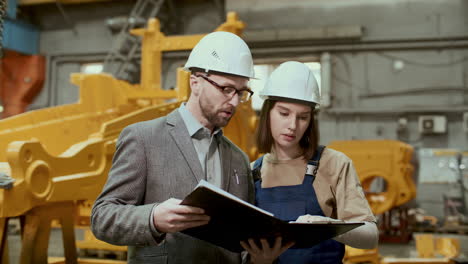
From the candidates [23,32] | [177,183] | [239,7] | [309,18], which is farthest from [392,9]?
[177,183]

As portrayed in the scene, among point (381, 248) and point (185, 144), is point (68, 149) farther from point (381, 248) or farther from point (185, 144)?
point (381, 248)

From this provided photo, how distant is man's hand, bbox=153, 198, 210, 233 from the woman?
0.82 m

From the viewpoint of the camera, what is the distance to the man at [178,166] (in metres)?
1.59

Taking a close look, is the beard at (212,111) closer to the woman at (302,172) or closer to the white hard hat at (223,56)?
the white hard hat at (223,56)

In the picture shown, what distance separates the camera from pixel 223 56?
74.9 inches

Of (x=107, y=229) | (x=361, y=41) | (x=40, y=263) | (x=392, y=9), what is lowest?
(x=40, y=263)

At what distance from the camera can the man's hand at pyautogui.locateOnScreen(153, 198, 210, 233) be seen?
1.46m

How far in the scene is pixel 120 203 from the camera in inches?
66.7

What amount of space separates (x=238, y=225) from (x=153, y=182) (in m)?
0.39

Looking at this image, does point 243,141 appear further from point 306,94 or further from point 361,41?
point 361,41

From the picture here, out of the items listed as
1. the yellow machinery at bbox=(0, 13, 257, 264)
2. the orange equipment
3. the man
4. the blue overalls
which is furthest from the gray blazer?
the orange equipment

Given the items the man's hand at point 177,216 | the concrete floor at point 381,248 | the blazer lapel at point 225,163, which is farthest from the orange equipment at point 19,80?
the man's hand at point 177,216

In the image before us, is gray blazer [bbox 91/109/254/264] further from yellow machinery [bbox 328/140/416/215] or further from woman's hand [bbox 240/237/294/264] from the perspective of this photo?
yellow machinery [bbox 328/140/416/215]

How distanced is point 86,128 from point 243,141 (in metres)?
1.98
